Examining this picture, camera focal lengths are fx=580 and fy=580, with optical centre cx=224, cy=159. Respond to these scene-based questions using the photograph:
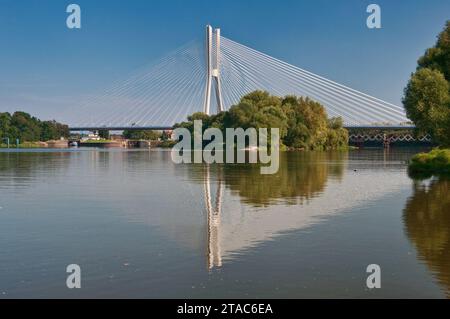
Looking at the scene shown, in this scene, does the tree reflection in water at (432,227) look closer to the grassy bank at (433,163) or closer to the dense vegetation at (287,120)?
the grassy bank at (433,163)

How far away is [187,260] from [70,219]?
734 cm

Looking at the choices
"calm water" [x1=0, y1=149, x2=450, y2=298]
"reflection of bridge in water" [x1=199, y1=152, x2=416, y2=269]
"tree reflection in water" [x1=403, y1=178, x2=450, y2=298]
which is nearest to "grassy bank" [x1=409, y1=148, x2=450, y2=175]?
"reflection of bridge in water" [x1=199, y1=152, x2=416, y2=269]

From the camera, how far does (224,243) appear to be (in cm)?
1481

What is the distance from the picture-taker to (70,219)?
18.8 metres

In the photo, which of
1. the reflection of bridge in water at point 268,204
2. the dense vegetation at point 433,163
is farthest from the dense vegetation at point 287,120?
the reflection of bridge in water at point 268,204

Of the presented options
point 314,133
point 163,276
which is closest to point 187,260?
point 163,276

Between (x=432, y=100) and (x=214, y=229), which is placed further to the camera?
(x=432, y=100)

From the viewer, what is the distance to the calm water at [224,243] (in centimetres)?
1083

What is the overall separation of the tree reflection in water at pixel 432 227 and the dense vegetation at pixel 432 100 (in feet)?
50.0

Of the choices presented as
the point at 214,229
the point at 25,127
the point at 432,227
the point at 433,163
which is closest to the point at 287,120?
the point at 433,163

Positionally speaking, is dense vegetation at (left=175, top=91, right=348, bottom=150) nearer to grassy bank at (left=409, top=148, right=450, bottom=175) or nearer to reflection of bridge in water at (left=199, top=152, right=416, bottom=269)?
grassy bank at (left=409, top=148, right=450, bottom=175)

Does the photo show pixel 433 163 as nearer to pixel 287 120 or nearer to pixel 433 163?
pixel 433 163

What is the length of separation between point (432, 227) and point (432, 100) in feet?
98.5
